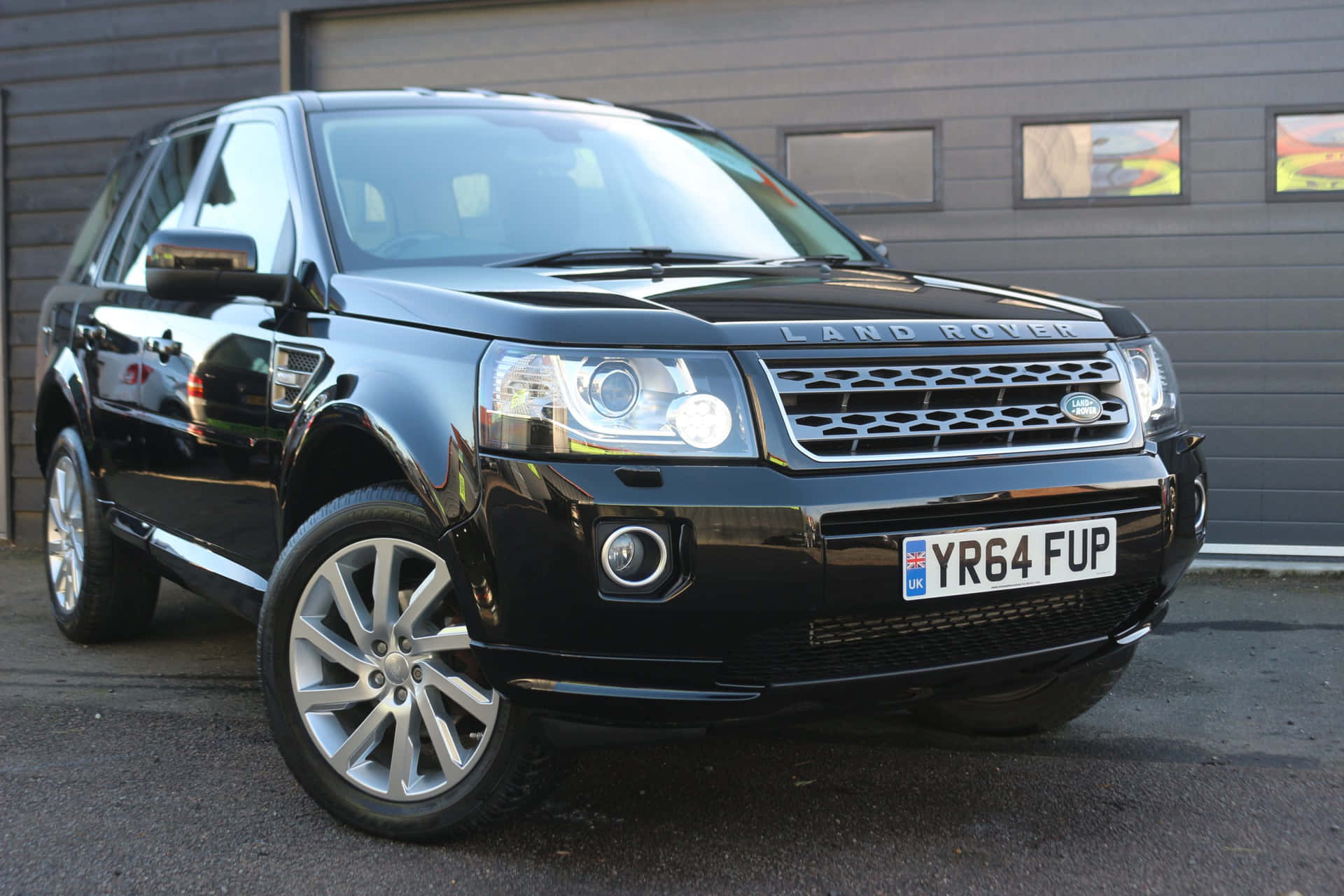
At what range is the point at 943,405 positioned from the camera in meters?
2.49

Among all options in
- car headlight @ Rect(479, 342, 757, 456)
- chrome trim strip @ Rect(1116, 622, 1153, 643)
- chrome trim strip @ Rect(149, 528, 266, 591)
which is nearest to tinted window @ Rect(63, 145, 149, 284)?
chrome trim strip @ Rect(149, 528, 266, 591)

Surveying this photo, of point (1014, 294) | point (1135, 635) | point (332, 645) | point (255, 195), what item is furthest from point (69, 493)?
point (1135, 635)

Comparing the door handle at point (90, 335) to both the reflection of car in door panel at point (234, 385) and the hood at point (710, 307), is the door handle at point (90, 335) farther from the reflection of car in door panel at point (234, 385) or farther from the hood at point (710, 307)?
the hood at point (710, 307)

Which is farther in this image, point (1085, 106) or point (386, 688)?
point (1085, 106)

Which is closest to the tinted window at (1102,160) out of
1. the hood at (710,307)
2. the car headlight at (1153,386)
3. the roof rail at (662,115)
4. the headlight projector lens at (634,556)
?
the roof rail at (662,115)

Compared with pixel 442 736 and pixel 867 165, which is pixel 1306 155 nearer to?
pixel 867 165

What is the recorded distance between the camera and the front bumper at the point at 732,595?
2238mm

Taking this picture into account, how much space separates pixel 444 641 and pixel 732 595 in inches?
25.4

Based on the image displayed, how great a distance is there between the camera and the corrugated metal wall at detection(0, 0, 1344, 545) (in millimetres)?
6223

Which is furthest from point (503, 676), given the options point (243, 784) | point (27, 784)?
point (27, 784)

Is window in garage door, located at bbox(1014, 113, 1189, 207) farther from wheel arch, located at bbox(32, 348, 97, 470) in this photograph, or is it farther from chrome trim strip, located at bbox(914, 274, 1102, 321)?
wheel arch, located at bbox(32, 348, 97, 470)

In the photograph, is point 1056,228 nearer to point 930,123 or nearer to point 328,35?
A: point 930,123

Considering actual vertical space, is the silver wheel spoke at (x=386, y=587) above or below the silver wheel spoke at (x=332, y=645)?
above

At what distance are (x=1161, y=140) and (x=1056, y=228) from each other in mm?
628
